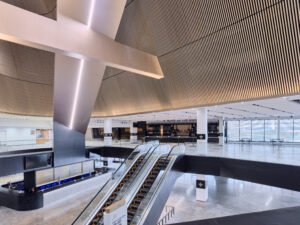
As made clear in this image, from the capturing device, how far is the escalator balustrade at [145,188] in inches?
308

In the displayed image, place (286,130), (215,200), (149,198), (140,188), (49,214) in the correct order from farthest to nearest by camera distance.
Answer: (286,130)
(215,200)
(49,214)
(140,188)
(149,198)

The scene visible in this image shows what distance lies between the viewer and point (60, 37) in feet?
19.7

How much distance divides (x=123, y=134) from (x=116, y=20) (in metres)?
32.9

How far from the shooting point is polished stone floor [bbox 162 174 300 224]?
12.0 meters

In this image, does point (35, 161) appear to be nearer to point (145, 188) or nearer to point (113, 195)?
point (113, 195)

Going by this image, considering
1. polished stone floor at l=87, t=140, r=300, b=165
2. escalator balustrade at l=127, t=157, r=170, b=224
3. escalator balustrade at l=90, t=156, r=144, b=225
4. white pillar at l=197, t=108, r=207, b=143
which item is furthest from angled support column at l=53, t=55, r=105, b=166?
white pillar at l=197, t=108, r=207, b=143

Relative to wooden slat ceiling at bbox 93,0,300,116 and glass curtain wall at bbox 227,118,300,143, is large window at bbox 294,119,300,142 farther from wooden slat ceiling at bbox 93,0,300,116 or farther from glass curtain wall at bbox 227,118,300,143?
wooden slat ceiling at bbox 93,0,300,116

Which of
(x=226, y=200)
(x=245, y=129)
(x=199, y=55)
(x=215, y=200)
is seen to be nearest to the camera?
(x=199, y=55)

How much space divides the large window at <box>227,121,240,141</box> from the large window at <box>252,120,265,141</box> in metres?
2.07

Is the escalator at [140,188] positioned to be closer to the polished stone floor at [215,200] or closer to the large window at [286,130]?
the polished stone floor at [215,200]

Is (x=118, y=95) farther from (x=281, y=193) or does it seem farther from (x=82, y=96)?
(x=281, y=193)

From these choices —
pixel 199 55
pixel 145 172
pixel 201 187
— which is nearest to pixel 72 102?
pixel 145 172

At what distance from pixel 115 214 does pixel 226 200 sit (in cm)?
1209

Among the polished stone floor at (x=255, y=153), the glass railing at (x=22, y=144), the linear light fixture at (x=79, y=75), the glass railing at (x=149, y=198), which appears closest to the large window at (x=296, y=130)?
the polished stone floor at (x=255, y=153)
